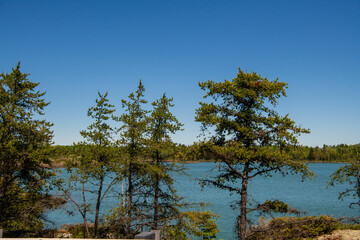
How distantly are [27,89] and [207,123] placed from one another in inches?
443

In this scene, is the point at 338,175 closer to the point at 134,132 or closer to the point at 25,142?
the point at 134,132

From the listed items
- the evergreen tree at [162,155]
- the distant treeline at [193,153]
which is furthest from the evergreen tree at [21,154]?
the evergreen tree at [162,155]

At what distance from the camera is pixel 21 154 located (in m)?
15.9

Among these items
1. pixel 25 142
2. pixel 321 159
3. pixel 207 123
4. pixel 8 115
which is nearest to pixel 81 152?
pixel 25 142

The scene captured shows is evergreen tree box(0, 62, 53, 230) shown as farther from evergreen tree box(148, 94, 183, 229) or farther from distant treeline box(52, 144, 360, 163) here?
evergreen tree box(148, 94, 183, 229)

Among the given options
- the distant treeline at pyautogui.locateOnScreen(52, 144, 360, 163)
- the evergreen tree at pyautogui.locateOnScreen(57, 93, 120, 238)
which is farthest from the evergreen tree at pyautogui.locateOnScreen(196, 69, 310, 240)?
the evergreen tree at pyautogui.locateOnScreen(57, 93, 120, 238)

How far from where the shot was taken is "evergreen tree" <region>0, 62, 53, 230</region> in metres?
16.0

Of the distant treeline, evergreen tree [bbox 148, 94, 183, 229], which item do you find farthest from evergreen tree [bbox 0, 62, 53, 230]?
evergreen tree [bbox 148, 94, 183, 229]

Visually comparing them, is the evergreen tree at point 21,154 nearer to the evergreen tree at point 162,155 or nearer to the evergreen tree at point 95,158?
the evergreen tree at point 95,158

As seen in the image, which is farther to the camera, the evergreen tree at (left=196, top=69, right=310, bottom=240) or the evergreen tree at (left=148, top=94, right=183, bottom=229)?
the evergreen tree at (left=148, top=94, right=183, bottom=229)

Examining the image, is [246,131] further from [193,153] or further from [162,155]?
[162,155]

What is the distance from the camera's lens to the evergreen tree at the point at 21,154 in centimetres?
1602

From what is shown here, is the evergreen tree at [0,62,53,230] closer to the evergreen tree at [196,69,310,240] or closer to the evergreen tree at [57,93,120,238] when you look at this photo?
the evergreen tree at [57,93,120,238]

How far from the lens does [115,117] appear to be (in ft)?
61.5
